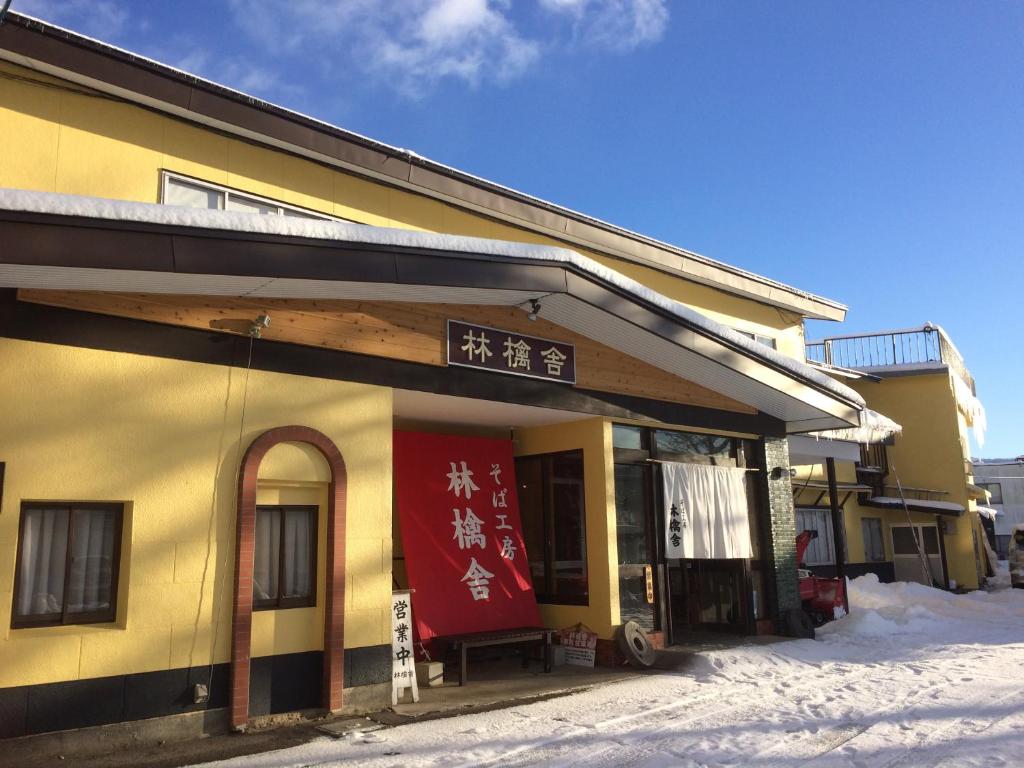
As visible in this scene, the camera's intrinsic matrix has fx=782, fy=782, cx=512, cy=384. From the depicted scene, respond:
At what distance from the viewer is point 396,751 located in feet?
19.2

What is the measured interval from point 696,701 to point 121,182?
7697mm

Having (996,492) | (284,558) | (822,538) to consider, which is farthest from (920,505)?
(996,492)

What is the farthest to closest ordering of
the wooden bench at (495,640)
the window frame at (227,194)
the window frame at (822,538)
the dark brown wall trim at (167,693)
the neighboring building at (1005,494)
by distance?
the neighboring building at (1005,494), the window frame at (822,538), the wooden bench at (495,640), the window frame at (227,194), the dark brown wall trim at (167,693)

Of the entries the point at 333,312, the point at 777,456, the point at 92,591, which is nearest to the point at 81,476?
the point at 92,591

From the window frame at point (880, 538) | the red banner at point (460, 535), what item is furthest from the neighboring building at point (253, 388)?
the window frame at point (880, 538)

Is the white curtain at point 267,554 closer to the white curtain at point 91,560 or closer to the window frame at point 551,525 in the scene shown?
the white curtain at point 91,560

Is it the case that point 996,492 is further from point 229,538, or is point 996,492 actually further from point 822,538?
point 229,538

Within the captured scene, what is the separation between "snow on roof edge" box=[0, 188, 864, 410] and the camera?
5.13m

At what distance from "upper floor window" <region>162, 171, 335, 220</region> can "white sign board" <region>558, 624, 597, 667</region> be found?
6.24 m

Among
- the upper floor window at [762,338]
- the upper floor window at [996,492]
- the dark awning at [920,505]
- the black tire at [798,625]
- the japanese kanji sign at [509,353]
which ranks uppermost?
the upper floor window at [762,338]

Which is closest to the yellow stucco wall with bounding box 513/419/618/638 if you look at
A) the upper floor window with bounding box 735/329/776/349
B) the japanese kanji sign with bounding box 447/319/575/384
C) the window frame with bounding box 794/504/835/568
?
the japanese kanji sign with bounding box 447/319/575/384

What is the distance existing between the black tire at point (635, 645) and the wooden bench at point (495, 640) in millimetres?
881

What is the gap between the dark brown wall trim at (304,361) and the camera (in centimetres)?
580

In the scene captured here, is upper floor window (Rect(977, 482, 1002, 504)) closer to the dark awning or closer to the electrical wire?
the dark awning
